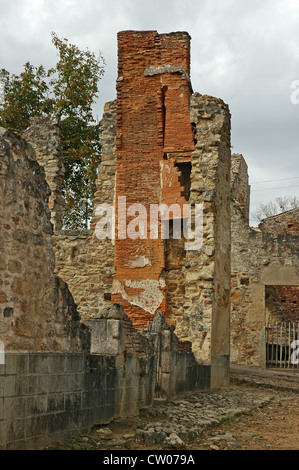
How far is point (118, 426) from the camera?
6.83 metres

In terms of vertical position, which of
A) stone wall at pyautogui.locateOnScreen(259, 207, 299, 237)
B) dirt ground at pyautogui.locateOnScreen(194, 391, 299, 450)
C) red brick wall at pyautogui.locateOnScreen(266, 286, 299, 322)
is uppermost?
stone wall at pyautogui.locateOnScreen(259, 207, 299, 237)

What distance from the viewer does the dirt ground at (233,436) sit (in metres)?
5.94

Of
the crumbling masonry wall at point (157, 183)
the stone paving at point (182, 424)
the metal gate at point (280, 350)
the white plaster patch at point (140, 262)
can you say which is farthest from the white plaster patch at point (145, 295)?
the metal gate at point (280, 350)

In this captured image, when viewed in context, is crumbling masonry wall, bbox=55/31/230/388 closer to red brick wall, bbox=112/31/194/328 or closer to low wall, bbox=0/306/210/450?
red brick wall, bbox=112/31/194/328

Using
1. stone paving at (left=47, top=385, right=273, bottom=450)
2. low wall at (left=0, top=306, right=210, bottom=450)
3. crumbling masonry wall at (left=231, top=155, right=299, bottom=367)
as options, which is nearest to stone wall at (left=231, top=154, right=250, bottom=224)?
crumbling masonry wall at (left=231, top=155, right=299, bottom=367)

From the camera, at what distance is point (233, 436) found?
276 inches

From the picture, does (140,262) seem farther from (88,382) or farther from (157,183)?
(88,382)

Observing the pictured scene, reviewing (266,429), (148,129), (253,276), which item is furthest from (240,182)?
(266,429)

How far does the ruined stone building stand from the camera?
548 centimetres

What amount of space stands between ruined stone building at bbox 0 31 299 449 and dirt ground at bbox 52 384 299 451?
187 millimetres

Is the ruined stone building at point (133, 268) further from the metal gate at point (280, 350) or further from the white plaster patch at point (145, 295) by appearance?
the metal gate at point (280, 350)
